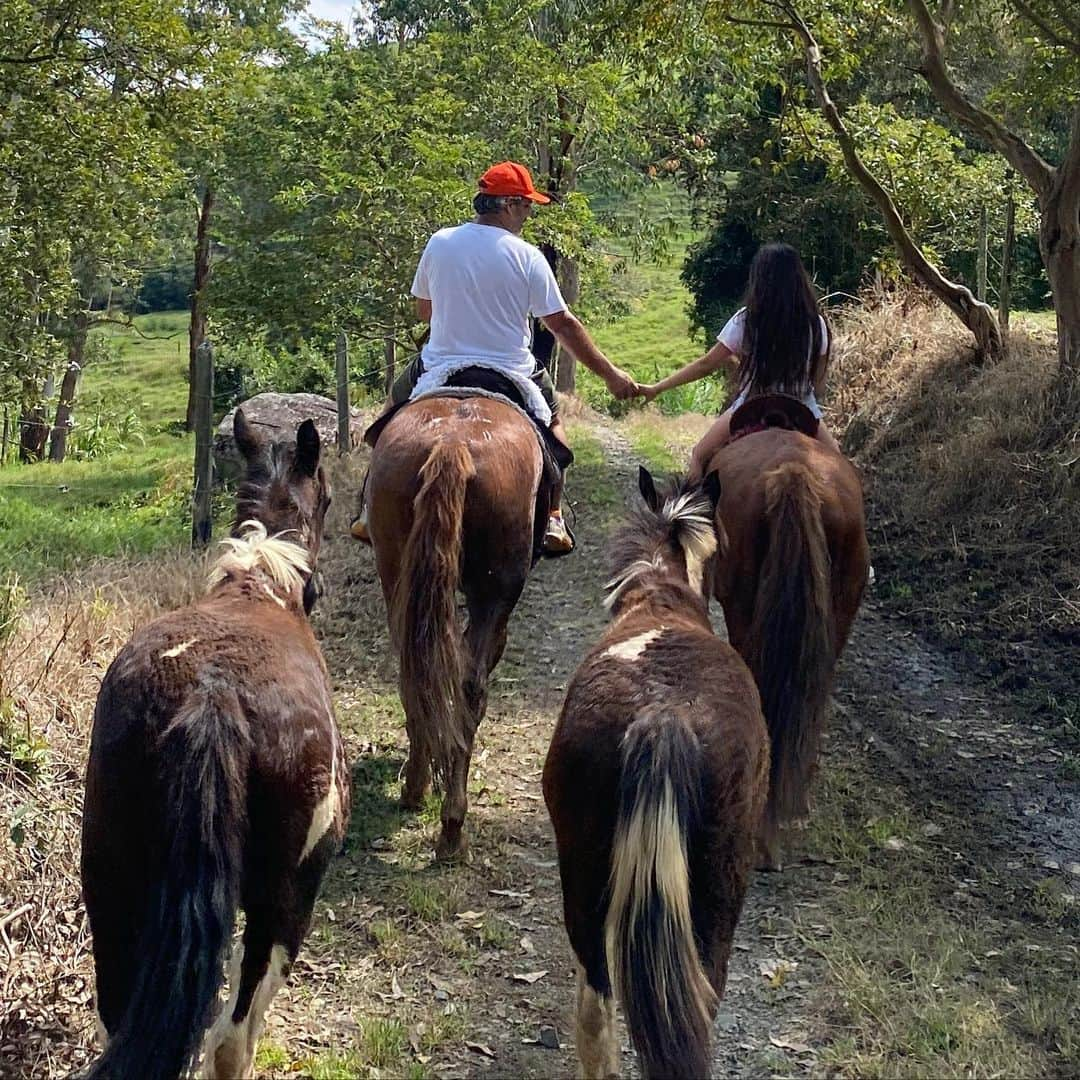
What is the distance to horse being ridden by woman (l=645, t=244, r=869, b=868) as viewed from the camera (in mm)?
5062

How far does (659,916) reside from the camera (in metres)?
3.05

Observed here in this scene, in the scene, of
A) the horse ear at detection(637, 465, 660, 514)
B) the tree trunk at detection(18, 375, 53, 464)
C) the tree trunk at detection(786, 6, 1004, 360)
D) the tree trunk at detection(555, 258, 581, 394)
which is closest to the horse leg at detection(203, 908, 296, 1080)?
the horse ear at detection(637, 465, 660, 514)

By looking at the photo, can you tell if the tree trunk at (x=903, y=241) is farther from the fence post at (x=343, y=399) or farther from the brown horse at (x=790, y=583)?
the brown horse at (x=790, y=583)

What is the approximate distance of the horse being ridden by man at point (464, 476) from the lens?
5.33 meters

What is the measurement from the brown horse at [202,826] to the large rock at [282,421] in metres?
9.64

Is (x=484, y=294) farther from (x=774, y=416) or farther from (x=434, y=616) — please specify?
(x=434, y=616)

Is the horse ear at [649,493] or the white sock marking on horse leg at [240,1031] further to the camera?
the horse ear at [649,493]

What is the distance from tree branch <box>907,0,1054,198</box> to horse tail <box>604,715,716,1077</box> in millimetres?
9308

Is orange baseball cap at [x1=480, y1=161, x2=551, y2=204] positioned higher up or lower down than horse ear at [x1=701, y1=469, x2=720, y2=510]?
higher up

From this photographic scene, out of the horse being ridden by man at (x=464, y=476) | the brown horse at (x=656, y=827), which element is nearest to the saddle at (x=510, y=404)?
the horse being ridden by man at (x=464, y=476)

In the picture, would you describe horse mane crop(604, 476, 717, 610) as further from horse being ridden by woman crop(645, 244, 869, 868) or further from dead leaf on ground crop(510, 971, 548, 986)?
dead leaf on ground crop(510, 971, 548, 986)

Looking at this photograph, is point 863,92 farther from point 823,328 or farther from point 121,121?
point 823,328

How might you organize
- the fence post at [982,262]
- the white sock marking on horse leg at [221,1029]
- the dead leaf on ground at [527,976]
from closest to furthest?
the white sock marking on horse leg at [221,1029], the dead leaf on ground at [527,976], the fence post at [982,262]

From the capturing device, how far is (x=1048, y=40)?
35.6 ft
